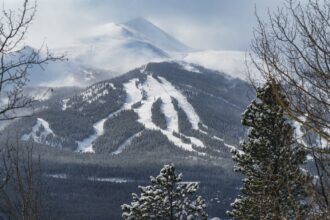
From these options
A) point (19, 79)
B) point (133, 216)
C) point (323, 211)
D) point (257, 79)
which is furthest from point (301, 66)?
point (133, 216)

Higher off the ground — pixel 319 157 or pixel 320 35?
pixel 320 35

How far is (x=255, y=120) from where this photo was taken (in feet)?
101

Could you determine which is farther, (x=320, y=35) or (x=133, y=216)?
(x=133, y=216)

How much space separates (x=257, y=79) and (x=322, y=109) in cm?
184

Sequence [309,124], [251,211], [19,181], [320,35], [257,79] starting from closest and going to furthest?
[309,124] → [19,181] → [320,35] → [257,79] → [251,211]

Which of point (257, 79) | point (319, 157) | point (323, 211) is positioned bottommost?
point (323, 211)

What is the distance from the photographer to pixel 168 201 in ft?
105

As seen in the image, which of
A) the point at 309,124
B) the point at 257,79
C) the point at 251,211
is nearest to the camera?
the point at 309,124

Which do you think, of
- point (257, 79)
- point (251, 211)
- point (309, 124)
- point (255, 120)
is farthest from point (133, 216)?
point (309, 124)

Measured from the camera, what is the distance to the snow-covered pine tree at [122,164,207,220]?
104 ft

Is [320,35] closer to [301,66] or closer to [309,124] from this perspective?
[301,66]

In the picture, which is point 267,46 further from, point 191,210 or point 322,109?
point 191,210

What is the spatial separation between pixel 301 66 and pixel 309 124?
153 cm

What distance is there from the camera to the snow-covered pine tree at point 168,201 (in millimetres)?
31578
